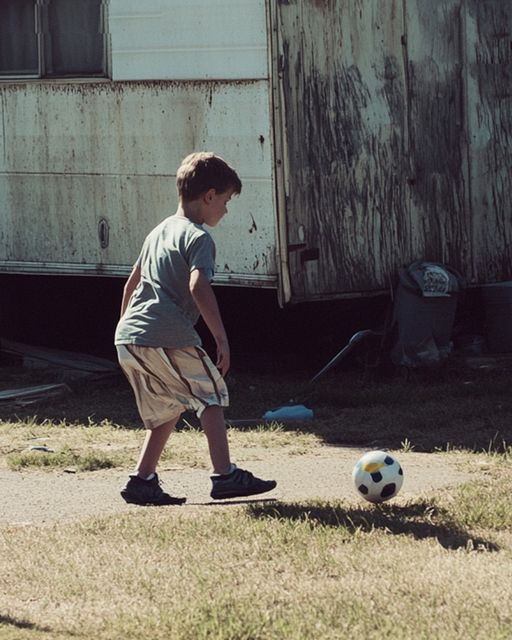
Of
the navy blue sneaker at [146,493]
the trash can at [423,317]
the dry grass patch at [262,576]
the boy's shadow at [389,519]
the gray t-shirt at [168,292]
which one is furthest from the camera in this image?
the trash can at [423,317]

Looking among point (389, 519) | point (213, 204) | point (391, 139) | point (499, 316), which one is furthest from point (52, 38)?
point (389, 519)

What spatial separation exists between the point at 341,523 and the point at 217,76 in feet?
16.1

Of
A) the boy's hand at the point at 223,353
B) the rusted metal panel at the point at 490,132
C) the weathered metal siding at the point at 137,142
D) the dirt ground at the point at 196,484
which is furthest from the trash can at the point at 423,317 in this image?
the boy's hand at the point at 223,353

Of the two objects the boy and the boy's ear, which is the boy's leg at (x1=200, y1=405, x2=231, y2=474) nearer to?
the boy

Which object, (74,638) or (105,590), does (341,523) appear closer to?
(105,590)

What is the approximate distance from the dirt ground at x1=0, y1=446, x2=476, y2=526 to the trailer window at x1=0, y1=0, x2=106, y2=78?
424 cm

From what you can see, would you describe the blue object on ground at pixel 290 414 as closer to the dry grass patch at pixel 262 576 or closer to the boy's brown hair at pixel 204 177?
the dry grass patch at pixel 262 576

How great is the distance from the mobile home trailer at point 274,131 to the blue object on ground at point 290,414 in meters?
1.06

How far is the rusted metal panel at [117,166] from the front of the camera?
1001cm

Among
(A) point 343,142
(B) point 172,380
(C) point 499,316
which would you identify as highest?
(A) point 343,142

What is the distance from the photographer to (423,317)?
33.2 ft

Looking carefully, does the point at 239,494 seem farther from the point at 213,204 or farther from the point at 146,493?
the point at 213,204

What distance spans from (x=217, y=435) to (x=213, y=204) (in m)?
1.06

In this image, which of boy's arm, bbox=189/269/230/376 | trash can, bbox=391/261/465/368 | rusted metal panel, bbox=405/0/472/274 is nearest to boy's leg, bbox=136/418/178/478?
boy's arm, bbox=189/269/230/376
